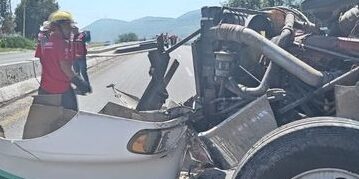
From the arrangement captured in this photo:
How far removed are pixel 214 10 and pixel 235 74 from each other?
541mm

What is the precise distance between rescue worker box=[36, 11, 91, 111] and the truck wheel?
3.33 metres

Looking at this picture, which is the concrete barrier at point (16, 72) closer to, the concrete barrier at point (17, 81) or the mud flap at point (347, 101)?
the concrete barrier at point (17, 81)

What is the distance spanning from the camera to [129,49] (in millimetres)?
4637

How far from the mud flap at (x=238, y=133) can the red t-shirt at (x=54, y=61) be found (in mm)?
3063

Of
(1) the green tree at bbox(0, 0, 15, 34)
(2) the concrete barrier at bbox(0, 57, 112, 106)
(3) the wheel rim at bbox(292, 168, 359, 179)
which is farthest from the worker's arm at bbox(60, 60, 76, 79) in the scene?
(1) the green tree at bbox(0, 0, 15, 34)

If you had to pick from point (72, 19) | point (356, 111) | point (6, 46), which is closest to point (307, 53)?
point (356, 111)

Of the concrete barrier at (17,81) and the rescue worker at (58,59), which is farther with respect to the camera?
the concrete barrier at (17,81)

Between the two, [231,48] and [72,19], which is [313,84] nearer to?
[231,48]

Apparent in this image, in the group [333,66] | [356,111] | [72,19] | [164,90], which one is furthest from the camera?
[72,19]

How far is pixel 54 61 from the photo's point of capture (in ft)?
21.8

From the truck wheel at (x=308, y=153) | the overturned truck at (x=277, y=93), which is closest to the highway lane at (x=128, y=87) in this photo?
the overturned truck at (x=277, y=93)

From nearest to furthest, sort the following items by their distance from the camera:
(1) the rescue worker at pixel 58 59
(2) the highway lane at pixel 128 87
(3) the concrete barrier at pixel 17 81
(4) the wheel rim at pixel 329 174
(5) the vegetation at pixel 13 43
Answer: (4) the wheel rim at pixel 329 174, (1) the rescue worker at pixel 58 59, (2) the highway lane at pixel 128 87, (3) the concrete barrier at pixel 17 81, (5) the vegetation at pixel 13 43

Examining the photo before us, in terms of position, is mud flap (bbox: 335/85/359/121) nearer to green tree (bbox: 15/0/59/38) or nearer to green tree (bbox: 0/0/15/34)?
green tree (bbox: 0/0/15/34)

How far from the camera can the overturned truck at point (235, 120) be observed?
11.5 ft
